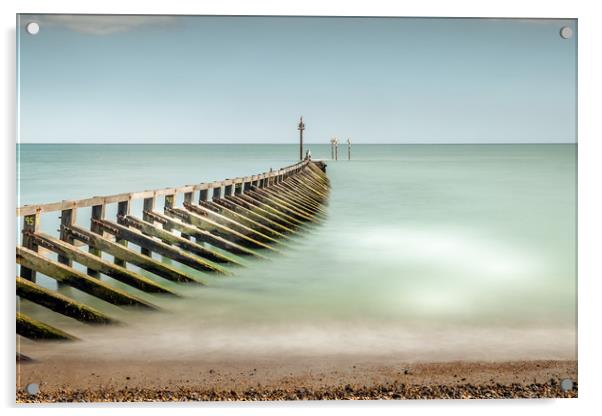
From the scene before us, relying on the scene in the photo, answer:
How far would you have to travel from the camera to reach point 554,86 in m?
5.33

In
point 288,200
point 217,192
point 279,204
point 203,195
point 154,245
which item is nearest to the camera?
point 154,245

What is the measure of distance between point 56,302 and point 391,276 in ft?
8.19

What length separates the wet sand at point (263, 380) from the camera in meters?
Answer: 4.85

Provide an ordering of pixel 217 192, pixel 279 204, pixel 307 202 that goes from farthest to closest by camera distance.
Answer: pixel 279 204 → pixel 307 202 → pixel 217 192

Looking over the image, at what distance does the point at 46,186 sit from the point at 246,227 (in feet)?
6.40

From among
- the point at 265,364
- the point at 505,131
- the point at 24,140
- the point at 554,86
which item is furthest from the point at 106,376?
the point at 554,86

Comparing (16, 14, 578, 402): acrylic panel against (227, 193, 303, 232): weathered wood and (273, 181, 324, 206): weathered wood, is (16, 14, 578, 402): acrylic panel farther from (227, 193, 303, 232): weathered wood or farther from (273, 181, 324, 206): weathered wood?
(273, 181, 324, 206): weathered wood

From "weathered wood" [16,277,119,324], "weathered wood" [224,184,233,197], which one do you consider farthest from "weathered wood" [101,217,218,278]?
"weathered wood" [224,184,233,197]

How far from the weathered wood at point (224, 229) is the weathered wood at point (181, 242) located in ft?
0.80

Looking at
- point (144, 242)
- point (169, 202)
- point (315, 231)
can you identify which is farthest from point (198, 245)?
point (315, 231)

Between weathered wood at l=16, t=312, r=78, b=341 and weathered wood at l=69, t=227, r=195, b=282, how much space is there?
2.92 ft

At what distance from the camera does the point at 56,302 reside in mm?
4746

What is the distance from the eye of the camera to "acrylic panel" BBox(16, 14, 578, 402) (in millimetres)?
4934
